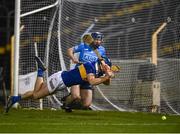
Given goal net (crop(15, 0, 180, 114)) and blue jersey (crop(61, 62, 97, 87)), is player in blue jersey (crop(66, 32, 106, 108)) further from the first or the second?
goal net (crop(15, 0, 180, 114))

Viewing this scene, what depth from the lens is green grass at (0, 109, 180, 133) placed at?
8688mm

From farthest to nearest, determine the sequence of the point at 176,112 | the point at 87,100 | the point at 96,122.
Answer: the point at 176,112 → the point at 87,100 → the point at 96,122

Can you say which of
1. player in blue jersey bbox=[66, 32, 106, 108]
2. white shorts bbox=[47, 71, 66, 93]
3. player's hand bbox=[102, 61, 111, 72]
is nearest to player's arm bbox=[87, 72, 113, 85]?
player's hand bbox=[102, 61, 111, 72]

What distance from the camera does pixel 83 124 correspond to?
31.6ft

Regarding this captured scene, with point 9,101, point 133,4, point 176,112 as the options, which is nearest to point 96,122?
point 9,101

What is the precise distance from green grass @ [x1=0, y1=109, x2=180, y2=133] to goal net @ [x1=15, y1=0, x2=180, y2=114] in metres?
1.98

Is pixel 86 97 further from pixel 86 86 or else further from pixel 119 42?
pixel 119 42

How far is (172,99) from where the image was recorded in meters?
13.5

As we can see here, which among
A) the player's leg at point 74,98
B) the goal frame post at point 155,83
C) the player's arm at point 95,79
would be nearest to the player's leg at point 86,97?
the player's leg at point 74,98

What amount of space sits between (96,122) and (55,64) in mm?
4593

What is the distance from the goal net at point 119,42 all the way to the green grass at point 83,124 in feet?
6.50

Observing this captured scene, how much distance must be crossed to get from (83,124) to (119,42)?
474cm

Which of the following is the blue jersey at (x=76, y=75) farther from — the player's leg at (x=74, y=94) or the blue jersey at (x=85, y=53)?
the blue jersey at (x=85, y=53)

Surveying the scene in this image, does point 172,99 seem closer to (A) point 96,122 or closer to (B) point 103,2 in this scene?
(B) point 103,2
